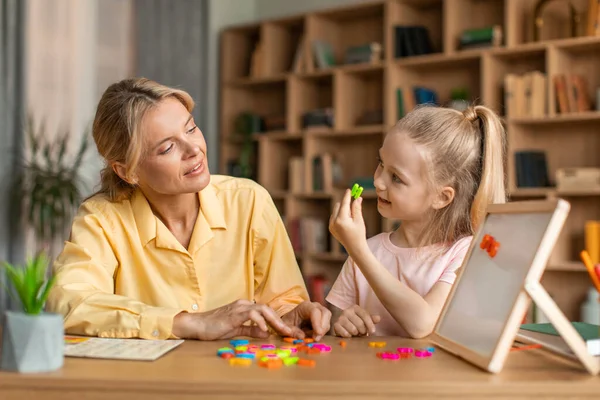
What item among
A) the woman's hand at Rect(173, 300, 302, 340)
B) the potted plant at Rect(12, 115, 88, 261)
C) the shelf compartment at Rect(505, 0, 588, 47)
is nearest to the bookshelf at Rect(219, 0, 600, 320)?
the shelf compartment at Rect(505, 0, 588, 47)

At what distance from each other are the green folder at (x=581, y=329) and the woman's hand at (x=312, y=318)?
391 millimetres

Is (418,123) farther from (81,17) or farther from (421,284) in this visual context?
(81,17)

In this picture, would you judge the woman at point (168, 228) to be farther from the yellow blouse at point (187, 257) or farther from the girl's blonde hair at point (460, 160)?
the girl's blonde hair at point (460, 160)

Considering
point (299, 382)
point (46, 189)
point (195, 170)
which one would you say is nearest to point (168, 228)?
point (195, 170)

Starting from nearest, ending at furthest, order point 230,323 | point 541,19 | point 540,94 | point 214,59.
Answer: point 230,323 → point 540,94 → point 541,19 → point 214,59

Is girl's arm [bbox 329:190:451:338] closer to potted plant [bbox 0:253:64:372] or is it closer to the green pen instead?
the green pen

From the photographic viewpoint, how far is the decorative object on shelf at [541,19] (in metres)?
4.34

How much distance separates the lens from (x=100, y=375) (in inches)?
42.1

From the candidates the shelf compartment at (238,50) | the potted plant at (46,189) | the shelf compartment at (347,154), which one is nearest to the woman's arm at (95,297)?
the potted plant at (46,189)

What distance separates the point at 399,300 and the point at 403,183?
32 cm

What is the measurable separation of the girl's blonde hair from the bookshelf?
2.72m

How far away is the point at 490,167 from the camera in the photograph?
1.66 metres

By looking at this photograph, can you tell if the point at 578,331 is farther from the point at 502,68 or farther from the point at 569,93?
the point at 502,68

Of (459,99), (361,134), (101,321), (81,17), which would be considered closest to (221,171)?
(361,134)
